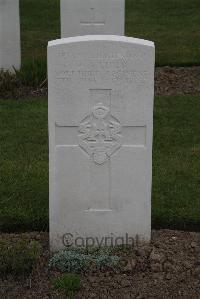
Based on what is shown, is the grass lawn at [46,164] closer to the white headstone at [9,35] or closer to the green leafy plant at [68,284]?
the green leafy plant at [68,284]

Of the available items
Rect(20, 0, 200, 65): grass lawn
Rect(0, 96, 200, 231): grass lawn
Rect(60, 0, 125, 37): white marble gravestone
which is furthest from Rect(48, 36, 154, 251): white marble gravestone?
Rect(20, 0, 200, 65): grass lawn

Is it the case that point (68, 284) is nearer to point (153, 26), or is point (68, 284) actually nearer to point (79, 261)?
point (79, 261)

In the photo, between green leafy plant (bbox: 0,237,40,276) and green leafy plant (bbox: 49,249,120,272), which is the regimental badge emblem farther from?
green leafy plant (bbox: 0,237,40,276)

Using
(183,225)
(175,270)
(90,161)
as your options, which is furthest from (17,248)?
(183,225)

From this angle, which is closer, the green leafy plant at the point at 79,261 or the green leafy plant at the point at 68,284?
the green leafy plant at the point at 68,284

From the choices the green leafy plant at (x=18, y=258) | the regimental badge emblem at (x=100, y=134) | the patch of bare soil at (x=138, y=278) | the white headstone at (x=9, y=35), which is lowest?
the patch of bare soil at (x=138, y=278)

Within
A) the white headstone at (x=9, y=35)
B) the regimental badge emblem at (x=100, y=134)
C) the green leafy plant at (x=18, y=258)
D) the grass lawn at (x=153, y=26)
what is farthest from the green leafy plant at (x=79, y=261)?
the grass lawn at (x=153, y=26)

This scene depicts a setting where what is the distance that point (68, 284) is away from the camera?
470cm

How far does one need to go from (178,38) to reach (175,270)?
9.55 meters

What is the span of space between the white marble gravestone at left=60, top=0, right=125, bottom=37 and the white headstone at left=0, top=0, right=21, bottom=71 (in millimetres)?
708

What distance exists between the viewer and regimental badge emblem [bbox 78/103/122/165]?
4.91m

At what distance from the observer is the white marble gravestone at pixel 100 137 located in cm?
479

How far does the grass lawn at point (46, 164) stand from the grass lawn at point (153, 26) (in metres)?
3.12

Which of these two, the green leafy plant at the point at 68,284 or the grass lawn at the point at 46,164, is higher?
the grass lawn at the point at 46,164
